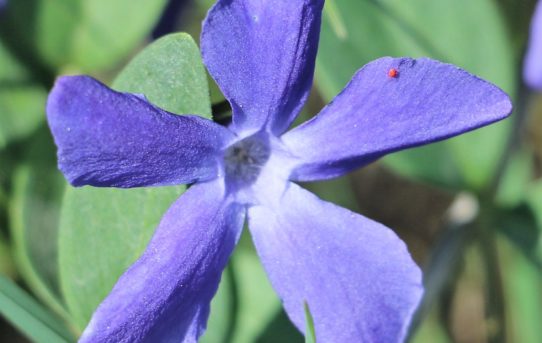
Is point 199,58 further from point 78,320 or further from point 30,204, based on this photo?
point 30,204

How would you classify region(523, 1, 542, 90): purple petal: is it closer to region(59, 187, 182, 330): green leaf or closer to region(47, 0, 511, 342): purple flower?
region(47, 0, 511, 342): purple flower

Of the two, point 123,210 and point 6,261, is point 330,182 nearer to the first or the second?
point 6,261

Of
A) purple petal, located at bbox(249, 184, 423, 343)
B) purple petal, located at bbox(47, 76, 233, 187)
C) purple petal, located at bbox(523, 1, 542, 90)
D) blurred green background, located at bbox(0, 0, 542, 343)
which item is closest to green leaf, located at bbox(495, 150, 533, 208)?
blurred green background, located at bbox(0, 0, 542, 343)

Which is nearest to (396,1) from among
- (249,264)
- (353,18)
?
(353,18)

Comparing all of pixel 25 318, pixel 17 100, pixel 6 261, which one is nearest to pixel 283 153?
pixel 25 318

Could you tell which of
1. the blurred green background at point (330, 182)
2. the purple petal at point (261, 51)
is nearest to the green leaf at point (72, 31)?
the blurred green background at point (330, 182)
